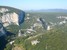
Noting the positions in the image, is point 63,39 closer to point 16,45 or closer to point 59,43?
point 59,43

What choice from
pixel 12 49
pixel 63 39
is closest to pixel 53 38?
pixel 63 39

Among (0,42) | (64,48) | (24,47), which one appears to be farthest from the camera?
(0,42)

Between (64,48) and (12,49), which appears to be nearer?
(64,48)

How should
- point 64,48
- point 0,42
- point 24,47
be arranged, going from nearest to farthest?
point 64,48 < point 24,47 < point 0,42

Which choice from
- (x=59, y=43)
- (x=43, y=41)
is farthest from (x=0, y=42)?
(x=59, y=43)

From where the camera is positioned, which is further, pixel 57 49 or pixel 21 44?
pixel 21 44

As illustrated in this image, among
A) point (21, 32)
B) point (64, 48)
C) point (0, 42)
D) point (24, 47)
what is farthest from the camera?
point (21, 32)

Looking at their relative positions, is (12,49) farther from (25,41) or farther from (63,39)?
(63,39)

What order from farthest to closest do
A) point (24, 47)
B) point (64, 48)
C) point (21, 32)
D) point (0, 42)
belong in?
point (21, 32) → point (0, 42) → point (24, 47) → point (64, 48)

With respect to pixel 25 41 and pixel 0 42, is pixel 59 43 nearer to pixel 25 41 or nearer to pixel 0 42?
pixel 25 41
